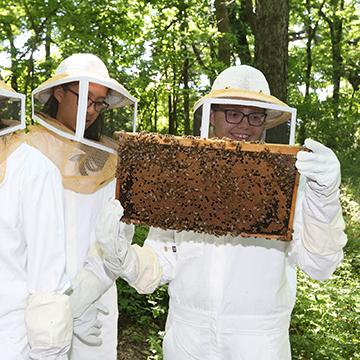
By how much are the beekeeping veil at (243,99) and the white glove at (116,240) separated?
542mm

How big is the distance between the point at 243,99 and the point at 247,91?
0.15 feet

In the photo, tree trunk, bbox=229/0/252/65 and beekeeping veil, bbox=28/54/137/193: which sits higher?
tree trunk, bbox=229/0/252/65

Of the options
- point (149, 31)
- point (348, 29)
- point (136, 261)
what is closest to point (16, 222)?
point (136, 261)

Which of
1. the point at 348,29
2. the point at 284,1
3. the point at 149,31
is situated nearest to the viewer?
the point at 284,1

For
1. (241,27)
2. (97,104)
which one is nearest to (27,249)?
(97,104)

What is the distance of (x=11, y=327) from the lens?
1.97 metres

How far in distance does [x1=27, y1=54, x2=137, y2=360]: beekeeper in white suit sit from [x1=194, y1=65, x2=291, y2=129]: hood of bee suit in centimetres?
54

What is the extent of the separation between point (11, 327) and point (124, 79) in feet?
19.5

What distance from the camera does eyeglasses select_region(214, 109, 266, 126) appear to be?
235 centimetres

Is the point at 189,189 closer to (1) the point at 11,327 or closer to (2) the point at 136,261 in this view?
(2) the point at 136,261

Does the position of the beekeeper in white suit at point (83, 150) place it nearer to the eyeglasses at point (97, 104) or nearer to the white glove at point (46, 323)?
the eyeglasses at point (97, 104)

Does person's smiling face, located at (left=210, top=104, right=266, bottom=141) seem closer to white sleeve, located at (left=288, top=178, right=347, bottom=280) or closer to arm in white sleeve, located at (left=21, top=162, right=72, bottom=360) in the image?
white sleeve, located at (left=288, top=178, right=347, bottom=280)

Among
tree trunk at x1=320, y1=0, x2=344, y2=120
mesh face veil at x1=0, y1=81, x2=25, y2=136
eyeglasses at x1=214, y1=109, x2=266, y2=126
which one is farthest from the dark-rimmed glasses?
tree trunk at x1=320, y1=0, x2=344, y2=120

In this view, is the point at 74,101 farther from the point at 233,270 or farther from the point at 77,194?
the point at 233,270
